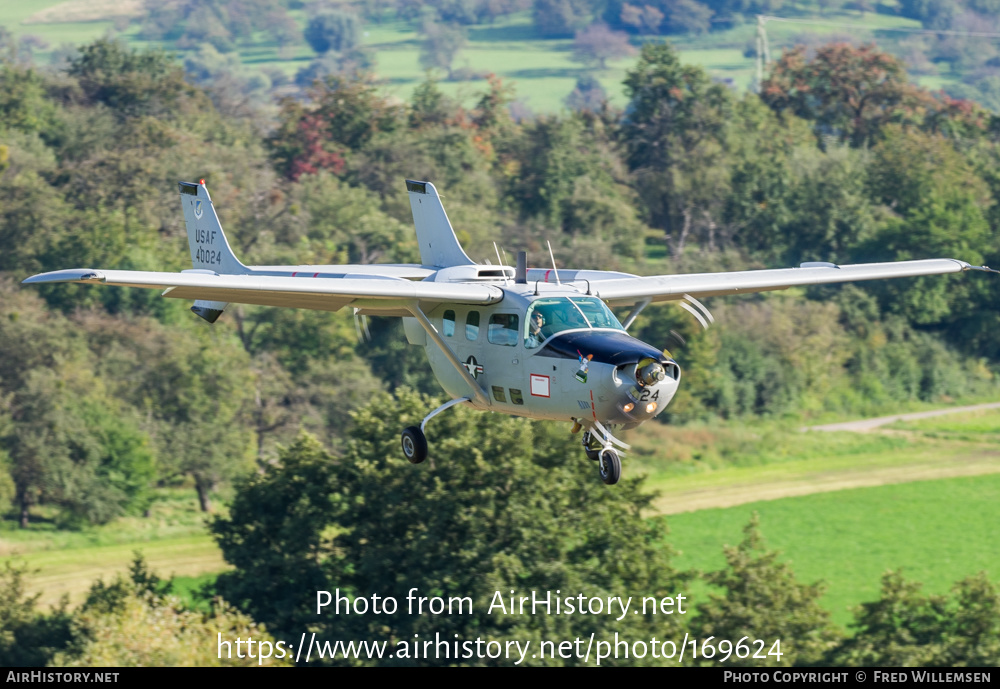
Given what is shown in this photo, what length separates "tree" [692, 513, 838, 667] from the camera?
217ft

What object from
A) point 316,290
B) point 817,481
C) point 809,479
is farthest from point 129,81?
point 316,290

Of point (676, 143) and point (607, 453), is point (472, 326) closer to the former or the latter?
point (607, 453)

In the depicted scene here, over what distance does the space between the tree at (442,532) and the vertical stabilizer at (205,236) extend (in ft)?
105

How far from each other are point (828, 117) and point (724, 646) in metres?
116

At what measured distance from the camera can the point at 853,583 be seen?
8181 cm

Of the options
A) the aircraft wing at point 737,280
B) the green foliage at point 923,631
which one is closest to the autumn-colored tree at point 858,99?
the green foliage at point 923,631

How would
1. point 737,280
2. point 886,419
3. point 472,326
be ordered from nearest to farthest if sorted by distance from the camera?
point 472,326 → point 737,280 → point 886,419

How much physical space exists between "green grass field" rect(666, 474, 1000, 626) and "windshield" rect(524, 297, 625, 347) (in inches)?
2201

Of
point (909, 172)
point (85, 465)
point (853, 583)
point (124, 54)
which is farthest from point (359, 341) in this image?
point (124, 54)

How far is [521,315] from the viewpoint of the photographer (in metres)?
27.1

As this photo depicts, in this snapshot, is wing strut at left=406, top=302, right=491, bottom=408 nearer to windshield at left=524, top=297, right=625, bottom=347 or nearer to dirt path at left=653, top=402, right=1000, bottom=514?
windshield at left=524, top=297, right=625, bottom=347

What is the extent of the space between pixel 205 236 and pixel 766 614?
4046 cm

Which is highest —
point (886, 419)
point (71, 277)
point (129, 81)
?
point (71, 277)

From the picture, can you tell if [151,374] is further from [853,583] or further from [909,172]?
[909,172]
